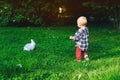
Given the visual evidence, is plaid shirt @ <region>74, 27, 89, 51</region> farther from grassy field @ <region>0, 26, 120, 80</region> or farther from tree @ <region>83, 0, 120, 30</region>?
tree @ <region>83, 0, 120, 30</region>

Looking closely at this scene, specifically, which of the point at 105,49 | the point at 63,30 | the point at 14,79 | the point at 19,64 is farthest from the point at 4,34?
the point at 14,79

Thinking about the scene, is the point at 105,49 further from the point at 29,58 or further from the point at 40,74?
the point at 40,74

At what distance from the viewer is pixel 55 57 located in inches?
368

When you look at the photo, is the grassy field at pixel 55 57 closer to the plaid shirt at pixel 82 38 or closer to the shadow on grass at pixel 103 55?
the shadow on grass at pixel 103 55

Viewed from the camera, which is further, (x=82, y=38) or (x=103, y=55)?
(x=103, y=55)

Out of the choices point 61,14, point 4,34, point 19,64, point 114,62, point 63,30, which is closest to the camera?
point 19,64

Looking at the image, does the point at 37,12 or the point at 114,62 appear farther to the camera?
the point at 37,12

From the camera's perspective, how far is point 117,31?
45.9 feet

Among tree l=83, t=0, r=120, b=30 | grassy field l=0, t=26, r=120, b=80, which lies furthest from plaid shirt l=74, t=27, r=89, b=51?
tree l=83, t=0, r=120, b=30

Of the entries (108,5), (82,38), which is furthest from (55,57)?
(108,5)

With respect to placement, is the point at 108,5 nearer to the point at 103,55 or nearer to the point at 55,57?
the point at 103,55

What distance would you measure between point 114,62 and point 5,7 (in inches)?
275

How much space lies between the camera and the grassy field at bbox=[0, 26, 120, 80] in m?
7.63

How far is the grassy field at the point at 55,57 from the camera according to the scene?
25.0 ft
